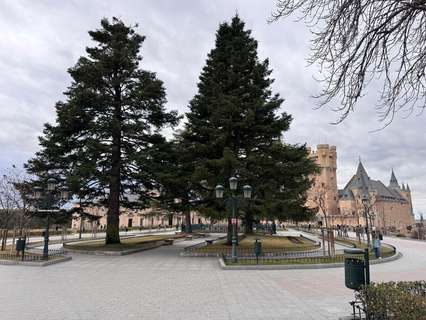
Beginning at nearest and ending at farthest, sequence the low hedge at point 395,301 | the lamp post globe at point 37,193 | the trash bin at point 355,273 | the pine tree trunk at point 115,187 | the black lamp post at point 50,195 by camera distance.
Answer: the low hedge at point 395,301 → the trash bin at point 355,273 → the black lamp post at point 50,195 → the lamp post globe at point 37,193 → the pine tree trunk at point 115,187

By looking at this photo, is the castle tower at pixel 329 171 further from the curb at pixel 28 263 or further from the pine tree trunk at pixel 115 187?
the curb at pixel 28 263

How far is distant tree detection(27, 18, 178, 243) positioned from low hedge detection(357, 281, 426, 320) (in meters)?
21.4

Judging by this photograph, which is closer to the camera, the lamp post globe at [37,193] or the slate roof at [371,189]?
the lamp post globe at [37,193]

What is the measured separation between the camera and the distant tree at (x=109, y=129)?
27500 millimetres

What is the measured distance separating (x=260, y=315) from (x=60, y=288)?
7.05 m

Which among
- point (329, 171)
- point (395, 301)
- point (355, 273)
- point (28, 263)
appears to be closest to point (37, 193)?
point (28, 263)

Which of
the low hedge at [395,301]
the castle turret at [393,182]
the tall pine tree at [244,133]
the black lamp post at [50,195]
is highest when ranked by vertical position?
the castle turret at [393,182]

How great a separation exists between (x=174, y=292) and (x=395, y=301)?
23.8 ft

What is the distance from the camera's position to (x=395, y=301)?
19.1ft

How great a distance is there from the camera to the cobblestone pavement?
8.78m

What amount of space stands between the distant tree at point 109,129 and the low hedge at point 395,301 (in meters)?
21.4

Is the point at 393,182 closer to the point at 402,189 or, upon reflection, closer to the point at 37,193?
the point at 402,189

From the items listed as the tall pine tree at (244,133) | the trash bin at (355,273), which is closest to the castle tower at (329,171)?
the tall pine tree at (244,133)

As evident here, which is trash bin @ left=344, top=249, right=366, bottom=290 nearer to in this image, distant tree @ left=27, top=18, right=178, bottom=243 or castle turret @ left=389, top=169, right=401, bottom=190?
distant tree @ left=27, top=18, right=178, bottom=243
